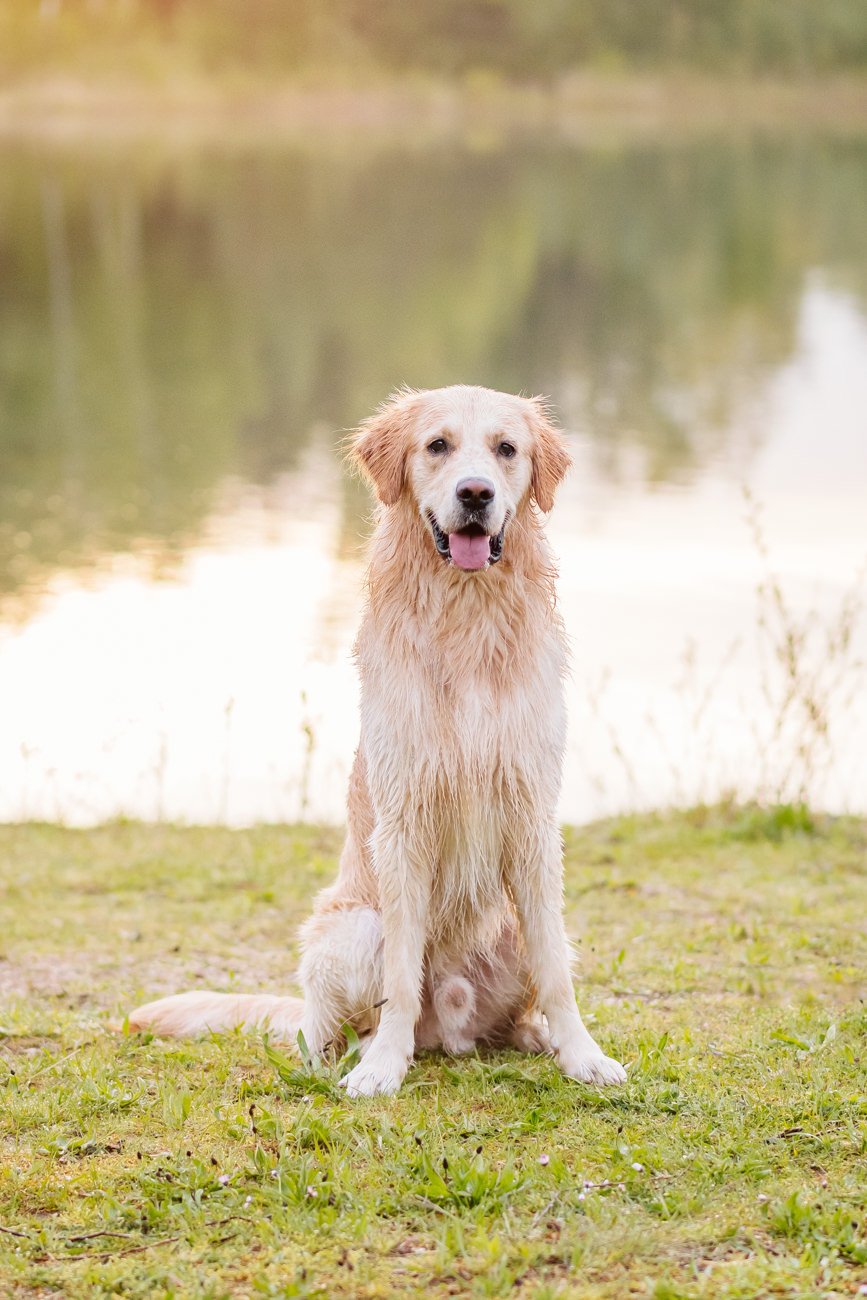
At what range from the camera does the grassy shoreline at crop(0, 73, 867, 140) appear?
60594 millimetres

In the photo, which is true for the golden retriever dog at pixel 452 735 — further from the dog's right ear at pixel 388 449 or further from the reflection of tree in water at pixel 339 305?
the reflection of tree in water at pixel 339 305

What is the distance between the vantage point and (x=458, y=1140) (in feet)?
13.2

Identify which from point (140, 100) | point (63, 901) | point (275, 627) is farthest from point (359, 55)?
point (63, 901)

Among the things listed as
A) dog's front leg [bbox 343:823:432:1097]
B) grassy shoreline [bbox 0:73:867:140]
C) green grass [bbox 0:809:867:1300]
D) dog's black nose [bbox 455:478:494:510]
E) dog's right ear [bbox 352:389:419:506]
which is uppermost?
grassy shoreline [bbox 0:73:867:140]

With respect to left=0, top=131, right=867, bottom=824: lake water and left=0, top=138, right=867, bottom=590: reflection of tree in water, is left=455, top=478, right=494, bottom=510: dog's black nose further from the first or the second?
left=0, top=138, right=867, bottom=590: reflection of tree in water

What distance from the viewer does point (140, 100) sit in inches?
2422

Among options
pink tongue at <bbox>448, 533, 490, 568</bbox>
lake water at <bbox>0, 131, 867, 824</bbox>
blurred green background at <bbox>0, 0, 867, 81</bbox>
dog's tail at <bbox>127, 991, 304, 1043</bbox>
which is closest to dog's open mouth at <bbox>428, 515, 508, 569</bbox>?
pink tongue at <bbox>448, 533, 490, 568</bbox>

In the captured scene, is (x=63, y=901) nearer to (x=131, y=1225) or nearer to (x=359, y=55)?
(x=131, y=1225)

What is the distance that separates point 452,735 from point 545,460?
0.85 m

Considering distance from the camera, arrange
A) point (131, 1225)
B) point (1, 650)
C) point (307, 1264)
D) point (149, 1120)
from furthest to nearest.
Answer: point (1, 650) → point (149, 1120) → point (131, 1225) → point (307, 1264)

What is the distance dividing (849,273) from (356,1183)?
30309mm

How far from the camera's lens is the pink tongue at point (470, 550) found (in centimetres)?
419

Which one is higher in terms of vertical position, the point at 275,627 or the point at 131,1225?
the point at 275,627

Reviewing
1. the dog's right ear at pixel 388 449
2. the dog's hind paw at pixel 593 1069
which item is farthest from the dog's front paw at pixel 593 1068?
the dog's right ear at pixel 388 449
